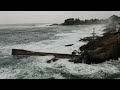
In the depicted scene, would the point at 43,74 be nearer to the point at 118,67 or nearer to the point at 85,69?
the point at 85,69

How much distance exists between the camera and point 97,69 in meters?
12.3

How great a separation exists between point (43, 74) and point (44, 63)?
2.85m

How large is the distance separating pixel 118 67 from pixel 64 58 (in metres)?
5.02
